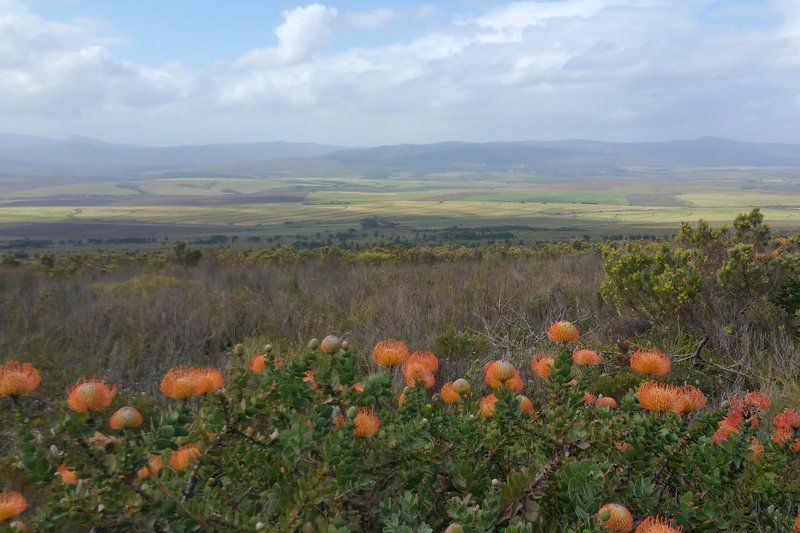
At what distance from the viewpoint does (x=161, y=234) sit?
5775 cm

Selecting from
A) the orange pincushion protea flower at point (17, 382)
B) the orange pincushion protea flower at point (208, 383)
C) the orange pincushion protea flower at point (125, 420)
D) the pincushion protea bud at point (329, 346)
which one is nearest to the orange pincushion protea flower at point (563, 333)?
the pincushion protea bud at point (329, 346)

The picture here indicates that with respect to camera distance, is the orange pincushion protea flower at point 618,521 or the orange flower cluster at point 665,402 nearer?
the orange pincushion protea flower at point 618,521

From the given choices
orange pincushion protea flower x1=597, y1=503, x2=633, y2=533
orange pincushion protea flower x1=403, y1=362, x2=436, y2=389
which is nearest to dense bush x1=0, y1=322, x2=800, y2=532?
orange pincushion protea flower x1=597, y1=503, x2=633, y2=533

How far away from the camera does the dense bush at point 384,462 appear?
5.15ft

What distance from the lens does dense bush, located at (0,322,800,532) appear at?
5.15ft

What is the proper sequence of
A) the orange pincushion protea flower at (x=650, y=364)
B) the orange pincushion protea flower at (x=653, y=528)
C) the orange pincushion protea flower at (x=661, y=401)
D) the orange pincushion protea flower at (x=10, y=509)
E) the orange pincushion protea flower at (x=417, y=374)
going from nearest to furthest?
the orange pincushion protea flower at (x=653, y=528) → the orange pincushion protea flower at (x=10, y=509) → the orange pincushion protea flower at (x=661, y=401) → the orange pincushion protea flower at (x=650, y=364) → the orange pincushion protea flower at (x=417, y=374)

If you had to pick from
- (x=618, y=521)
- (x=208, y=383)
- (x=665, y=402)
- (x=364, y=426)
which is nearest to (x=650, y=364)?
(x=665, y=402)

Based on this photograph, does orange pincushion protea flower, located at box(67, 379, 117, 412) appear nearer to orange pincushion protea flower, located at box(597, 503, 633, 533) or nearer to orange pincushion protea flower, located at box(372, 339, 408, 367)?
orange pincushion protea flower, located at box(372, 339, 408, 367)

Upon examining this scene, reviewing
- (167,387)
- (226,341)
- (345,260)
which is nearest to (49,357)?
(226,341)

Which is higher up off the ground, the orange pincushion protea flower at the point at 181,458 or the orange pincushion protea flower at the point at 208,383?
the orange pincushion protea flower at the point at 208,383

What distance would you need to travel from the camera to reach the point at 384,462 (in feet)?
6.07

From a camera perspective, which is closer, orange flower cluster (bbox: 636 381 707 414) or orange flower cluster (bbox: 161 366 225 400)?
orange flower cluster (bbox: 161 366 225 400)

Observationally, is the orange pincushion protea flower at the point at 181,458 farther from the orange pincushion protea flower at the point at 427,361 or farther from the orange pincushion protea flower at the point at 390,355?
the orange pincushion protea flower at the point at 427,361

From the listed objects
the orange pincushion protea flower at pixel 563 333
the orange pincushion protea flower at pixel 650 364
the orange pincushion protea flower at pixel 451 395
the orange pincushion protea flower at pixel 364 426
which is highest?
the orange pincushion protea flower at pixel 563 333
